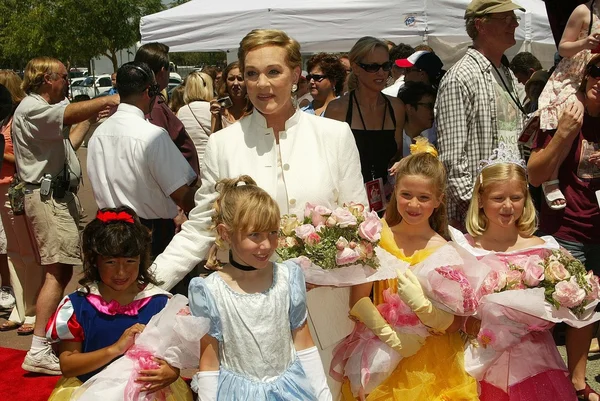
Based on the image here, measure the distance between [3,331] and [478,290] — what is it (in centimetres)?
464

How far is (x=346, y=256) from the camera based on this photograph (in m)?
3.32

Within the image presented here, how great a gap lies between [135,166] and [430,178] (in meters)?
1.83

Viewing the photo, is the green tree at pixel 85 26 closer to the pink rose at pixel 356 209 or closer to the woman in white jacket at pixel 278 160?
the woman in white jacket at pixel 278 160

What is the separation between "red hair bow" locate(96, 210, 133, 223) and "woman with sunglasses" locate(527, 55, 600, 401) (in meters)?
2.30

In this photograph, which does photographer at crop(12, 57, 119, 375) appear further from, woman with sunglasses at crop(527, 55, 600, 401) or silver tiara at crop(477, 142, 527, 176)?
woman with sunglasses at crop(527, 55, 600, 401)

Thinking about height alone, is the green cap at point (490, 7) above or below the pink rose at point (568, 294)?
above

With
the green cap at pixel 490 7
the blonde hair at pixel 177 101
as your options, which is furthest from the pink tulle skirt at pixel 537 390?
the blonde hair at pixel 177 101

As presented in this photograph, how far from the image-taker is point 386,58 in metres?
5.39

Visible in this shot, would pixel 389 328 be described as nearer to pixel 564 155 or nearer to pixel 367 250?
pixel 367 250

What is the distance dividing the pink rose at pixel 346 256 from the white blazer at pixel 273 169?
1.06ft

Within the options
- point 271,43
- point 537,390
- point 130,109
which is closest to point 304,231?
point 271,43

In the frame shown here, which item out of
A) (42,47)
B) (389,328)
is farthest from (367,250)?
(42,47)

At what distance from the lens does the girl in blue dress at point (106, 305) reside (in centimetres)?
350

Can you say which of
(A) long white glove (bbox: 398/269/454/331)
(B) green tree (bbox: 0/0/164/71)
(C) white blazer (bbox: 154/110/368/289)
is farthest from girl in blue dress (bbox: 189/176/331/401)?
(B) green tree (bbox: 0/0/164/71)
